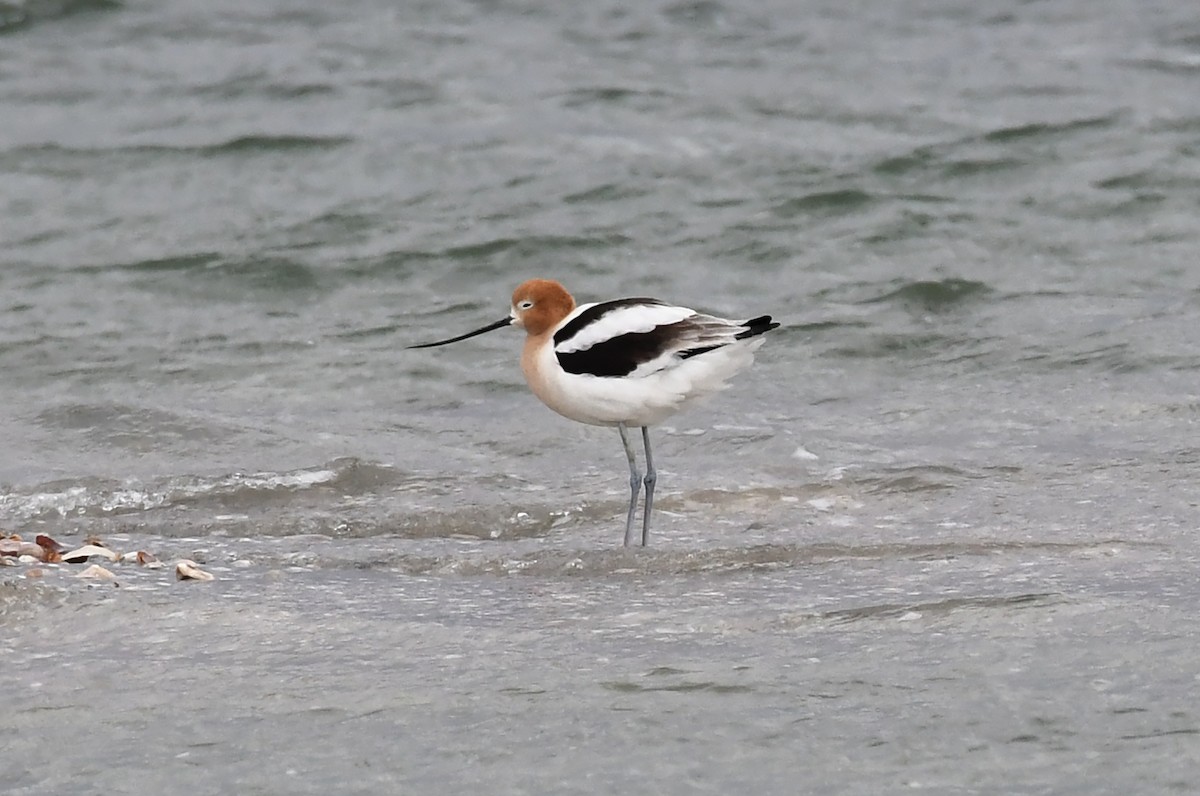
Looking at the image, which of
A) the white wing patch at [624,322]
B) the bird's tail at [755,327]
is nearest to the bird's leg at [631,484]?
the white wing patch at [624,322]

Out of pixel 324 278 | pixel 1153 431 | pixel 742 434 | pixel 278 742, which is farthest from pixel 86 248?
pixel 278 742

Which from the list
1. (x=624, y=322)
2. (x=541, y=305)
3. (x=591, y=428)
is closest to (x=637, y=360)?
(x=624, y=322)

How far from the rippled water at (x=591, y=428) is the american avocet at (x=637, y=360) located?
21.8 inches

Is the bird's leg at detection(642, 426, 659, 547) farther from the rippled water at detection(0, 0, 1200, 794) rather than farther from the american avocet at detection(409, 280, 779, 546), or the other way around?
the rippled water at detection(0, 0, 1200, 794)

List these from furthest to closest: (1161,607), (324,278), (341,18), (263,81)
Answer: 1. (341,18)
2. (263,81)
3. (324,278)
4. (1161,607)

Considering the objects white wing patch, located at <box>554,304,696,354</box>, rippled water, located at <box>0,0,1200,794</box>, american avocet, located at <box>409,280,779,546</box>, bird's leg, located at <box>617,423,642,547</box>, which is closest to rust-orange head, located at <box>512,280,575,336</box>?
american avocet, located at <box>409,280,779,546</box>

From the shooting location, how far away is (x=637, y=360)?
7031mm

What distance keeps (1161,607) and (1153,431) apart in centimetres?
318

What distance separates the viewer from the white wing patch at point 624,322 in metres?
7.05

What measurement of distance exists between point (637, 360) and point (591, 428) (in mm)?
2291

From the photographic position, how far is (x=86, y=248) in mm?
12500

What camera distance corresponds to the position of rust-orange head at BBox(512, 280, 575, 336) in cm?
751

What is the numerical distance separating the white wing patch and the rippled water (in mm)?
804

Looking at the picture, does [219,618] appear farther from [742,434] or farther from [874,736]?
[742,434]
